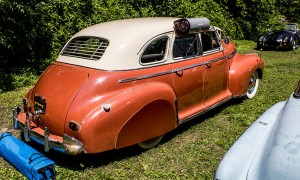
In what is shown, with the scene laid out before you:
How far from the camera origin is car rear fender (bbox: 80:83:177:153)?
3.88 m

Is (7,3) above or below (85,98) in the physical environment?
above

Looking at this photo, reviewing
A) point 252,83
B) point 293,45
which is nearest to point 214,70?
point 252,83

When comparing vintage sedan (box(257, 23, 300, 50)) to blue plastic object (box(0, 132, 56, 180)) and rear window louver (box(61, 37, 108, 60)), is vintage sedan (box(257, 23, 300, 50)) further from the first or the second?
blue plastic object (box(0, 132, 56, 180))

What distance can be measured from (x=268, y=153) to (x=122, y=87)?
2234 mm

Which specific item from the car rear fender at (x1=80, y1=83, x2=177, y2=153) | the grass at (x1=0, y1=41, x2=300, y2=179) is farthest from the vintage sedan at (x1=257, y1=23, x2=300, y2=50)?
the car rear fender at (x1=80, y1=83, x2=177, y2=153)

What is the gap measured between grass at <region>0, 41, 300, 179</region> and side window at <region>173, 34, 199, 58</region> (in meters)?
1.31

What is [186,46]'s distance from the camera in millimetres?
5223

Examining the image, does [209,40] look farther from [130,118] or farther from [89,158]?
[89,158]

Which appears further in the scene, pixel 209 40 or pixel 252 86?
pixel 252 86

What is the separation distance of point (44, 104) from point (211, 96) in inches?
113

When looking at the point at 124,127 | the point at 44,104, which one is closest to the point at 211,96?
the point at 124,127

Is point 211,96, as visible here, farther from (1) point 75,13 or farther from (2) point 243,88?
(1) point 75,13

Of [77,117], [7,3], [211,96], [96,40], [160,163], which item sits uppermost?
[7,3]

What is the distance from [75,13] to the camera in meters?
A: 9.12
